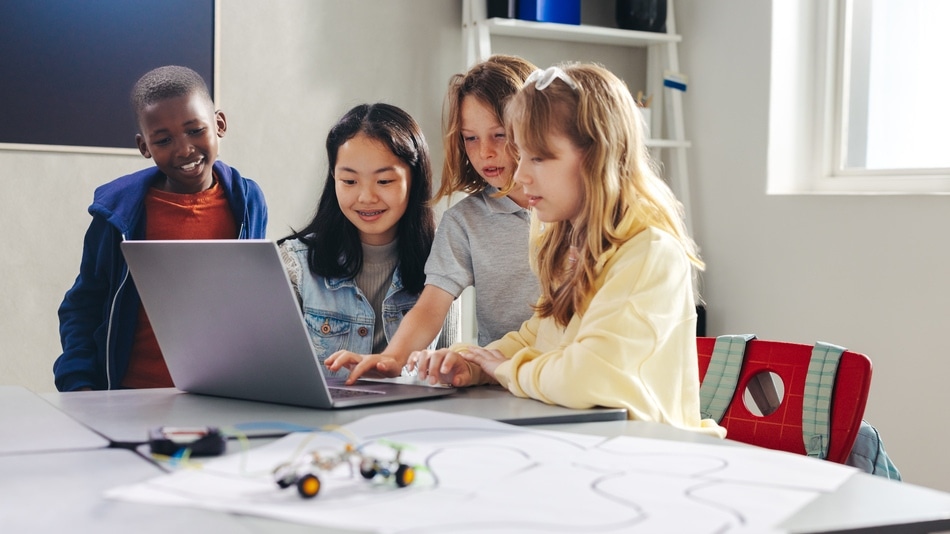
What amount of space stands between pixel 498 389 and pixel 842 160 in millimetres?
1862

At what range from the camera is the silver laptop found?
3.68ft

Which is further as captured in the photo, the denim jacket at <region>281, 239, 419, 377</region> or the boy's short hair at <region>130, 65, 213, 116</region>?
the boy's short hair at <region>130, 65, 213, 116</region>

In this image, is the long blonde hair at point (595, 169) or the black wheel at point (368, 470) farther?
the long blonde hair at point (595, 169)

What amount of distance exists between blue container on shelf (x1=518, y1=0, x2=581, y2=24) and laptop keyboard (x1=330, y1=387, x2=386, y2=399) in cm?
192

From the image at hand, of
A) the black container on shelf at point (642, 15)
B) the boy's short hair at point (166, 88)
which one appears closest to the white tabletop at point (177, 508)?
the boy's short hair at point (166, 88)

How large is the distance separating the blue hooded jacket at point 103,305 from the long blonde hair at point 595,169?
71cm

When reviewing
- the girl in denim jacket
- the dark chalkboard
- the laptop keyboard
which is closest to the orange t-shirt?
the girl in denim jacket

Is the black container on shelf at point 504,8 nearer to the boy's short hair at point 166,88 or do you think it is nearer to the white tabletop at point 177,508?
the boy's short hair at point 166,88

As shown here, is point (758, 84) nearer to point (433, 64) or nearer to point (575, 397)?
point (433, 64)

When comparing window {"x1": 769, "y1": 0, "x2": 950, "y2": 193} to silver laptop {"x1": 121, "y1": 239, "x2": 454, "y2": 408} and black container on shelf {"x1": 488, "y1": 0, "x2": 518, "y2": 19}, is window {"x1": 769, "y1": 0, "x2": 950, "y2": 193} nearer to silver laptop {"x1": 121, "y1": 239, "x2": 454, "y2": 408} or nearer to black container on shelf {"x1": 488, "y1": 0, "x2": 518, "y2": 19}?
black container on shelf {"x1": 488, "y1": 0, "x2": 518, "y2": 19}

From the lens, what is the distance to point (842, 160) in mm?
2887

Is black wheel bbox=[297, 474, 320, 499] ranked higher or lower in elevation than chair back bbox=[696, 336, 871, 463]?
higher

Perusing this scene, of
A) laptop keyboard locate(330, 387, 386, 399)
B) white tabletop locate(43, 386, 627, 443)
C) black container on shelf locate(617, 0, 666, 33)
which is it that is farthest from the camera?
black container on shelf locate(617, 0, 666, 33)

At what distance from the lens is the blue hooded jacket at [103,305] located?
167cm
